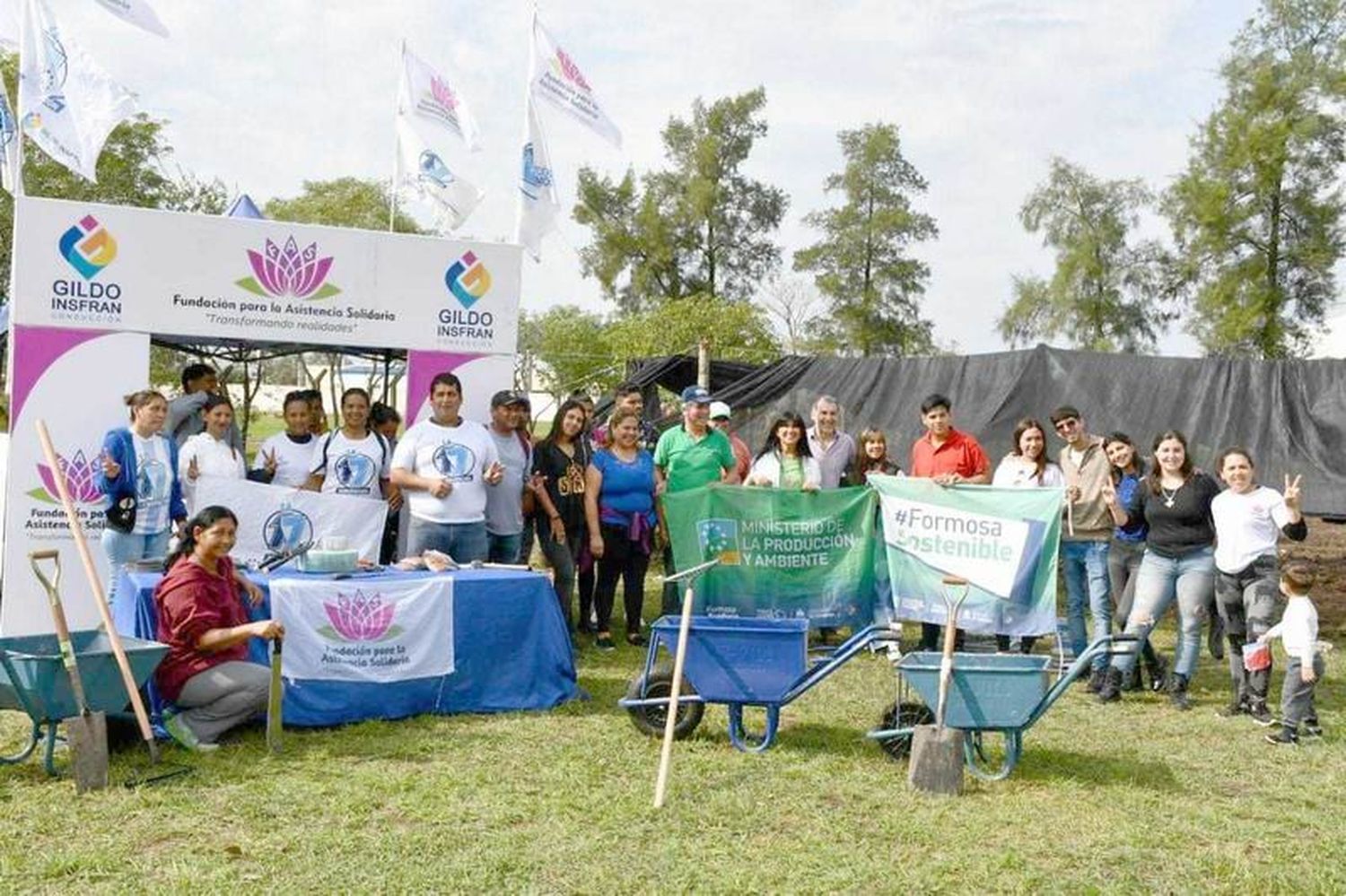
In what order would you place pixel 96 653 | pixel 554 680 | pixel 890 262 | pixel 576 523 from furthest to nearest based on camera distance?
pixel 890 262 → pixel 576 523 → pixel 554 680 → pixel 96 653

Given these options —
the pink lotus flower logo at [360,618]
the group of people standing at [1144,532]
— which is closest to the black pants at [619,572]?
the group of people standing at [1144,532]

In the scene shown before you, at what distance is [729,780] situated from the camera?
508 cm

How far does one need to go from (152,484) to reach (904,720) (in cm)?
394

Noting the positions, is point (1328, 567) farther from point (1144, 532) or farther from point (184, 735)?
point (184, 735)

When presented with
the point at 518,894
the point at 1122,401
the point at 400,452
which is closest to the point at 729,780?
the point at 518,894

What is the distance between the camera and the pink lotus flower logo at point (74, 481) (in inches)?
284

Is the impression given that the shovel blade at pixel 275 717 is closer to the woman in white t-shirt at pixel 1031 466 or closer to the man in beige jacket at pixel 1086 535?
the woman in white t-shirt at pixel 1031 466

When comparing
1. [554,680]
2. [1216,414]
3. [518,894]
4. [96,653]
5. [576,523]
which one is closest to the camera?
[518,894]

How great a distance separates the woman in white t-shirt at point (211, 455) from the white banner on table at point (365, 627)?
1.31 metres

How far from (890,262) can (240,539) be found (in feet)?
104

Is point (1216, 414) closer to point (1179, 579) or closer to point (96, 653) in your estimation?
point (1179, 579)

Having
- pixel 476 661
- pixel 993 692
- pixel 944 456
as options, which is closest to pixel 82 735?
pixel 476 661

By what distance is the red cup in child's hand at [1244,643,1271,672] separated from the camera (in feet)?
20.1

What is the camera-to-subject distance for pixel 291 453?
7168 mm
